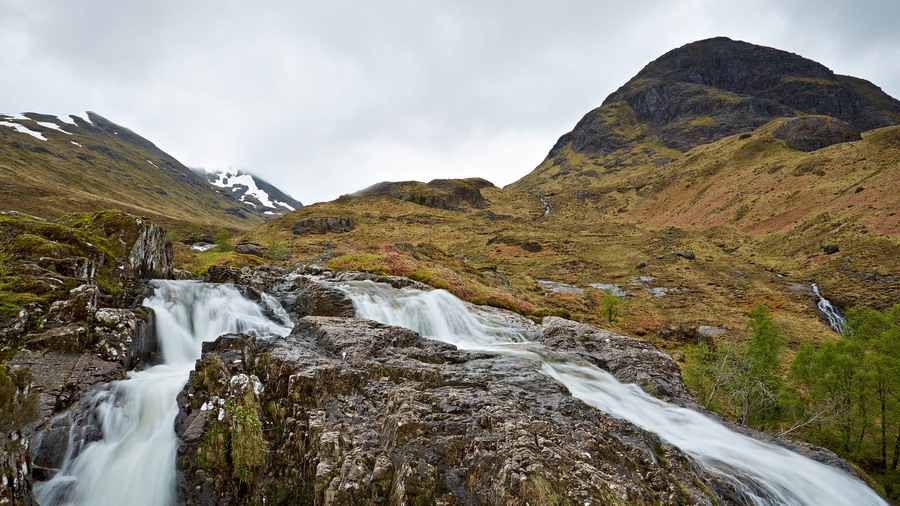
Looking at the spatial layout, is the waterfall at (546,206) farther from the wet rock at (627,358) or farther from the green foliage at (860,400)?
the wet rock at (627,358)

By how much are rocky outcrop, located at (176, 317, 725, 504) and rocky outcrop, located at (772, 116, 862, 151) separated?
131 metres

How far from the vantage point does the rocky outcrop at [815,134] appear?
3659 inches

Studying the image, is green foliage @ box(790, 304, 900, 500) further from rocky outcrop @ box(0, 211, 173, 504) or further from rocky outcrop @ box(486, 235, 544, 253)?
rocky outcrop @ box(486, 235, 544, 253)

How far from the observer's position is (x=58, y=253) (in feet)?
41.6

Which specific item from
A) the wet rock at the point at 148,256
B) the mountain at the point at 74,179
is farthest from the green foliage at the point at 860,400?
the mountain at the point at 74,179

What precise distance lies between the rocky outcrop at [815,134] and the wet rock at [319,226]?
405 feet

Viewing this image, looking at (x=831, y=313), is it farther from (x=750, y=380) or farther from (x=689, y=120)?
(x=689, y=120)

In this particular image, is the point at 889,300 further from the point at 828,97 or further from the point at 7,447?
the point at 828,97

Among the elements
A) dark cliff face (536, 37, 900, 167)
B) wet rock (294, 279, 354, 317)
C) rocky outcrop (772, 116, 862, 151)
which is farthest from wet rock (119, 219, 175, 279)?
dark cliff face (536, 37, 900, 167)

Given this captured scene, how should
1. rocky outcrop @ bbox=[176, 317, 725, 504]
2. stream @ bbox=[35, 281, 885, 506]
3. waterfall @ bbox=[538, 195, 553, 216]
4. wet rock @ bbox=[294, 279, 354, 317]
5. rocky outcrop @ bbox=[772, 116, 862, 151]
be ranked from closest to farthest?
rocky outcrop @ bbox=[176, 317, 725, 504]
stream @ bbox=[35, 281, 885, 506]
wet rock @ bbox=[294, 279, 354, 317]
rocky outcrop @ bbox=[772, 116, 862, 151]
waterfall @ bbox=[538, 195, 553, 216]

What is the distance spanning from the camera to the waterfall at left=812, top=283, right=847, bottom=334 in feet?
104

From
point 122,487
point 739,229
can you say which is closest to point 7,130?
point 122,487

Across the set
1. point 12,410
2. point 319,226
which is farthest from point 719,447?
point 319,226

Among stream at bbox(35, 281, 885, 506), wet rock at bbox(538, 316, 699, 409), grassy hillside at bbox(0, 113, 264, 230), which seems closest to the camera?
stream at bbox(35, 281, 885, 506)
